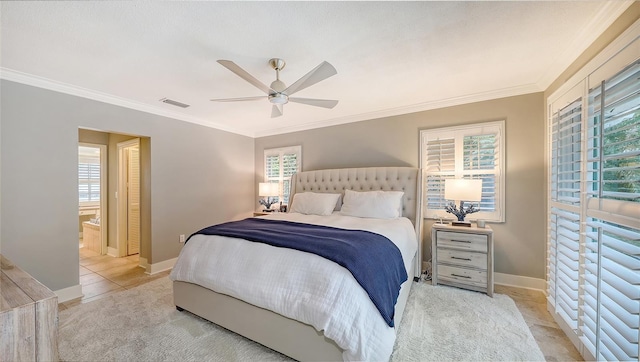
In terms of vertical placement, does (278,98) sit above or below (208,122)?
below

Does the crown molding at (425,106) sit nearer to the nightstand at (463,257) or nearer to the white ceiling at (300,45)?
the white ceiling at (300,45)

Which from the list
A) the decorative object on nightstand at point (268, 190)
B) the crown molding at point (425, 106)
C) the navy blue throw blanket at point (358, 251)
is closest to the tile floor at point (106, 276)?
the navy blue throw blanket at point (358, 251)

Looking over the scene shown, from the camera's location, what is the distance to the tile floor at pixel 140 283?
198cm

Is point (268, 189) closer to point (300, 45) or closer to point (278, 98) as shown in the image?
point (278, 98)

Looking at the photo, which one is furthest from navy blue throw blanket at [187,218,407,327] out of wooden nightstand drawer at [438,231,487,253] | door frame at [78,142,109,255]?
door frame at [78,142,109,255]

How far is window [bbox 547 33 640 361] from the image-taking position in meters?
1.39

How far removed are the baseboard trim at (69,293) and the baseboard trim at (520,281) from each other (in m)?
5.32

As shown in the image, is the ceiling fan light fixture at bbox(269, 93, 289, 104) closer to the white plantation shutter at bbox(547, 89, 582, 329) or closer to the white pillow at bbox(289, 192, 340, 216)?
the white pillow at bbox(289, 192, 340, 216)

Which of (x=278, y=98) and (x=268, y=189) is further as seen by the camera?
(x=268, y=189)

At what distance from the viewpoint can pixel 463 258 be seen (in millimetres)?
2941

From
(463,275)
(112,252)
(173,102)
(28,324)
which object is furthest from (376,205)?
(112,252)

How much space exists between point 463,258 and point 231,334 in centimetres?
269

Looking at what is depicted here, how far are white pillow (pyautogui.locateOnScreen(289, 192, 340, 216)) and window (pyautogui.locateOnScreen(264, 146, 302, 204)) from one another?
38.8 inches

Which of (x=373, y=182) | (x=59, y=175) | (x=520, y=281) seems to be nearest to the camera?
(x=59, y=175)
